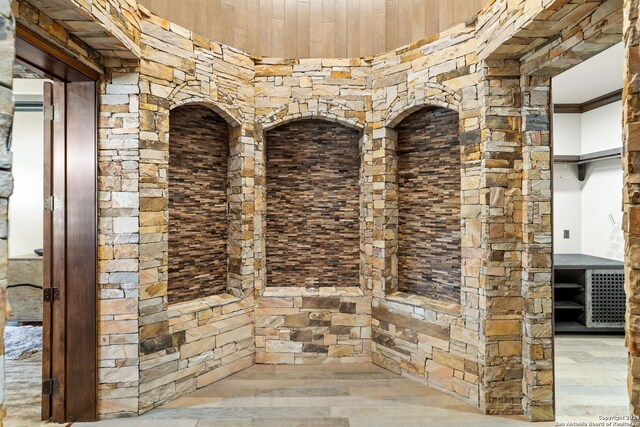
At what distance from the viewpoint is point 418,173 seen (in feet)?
10.0

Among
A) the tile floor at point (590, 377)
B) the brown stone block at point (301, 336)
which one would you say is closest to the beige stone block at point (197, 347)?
the brown stone block at point (301, 336)

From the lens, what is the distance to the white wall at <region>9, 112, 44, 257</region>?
482cm

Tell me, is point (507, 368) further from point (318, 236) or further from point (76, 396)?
point (76, 396)

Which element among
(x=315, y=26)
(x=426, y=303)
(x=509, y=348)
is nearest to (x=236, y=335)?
(x=426, y=303)

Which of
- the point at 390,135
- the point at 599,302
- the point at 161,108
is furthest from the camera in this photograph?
the point at 599,302

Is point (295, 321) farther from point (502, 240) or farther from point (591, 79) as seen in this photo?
point (591, 79)

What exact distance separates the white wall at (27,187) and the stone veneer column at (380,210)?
453cm

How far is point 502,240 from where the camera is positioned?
2416mm

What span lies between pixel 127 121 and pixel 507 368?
3.01 m

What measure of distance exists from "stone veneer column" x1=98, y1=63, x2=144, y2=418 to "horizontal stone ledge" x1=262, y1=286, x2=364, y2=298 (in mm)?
1130

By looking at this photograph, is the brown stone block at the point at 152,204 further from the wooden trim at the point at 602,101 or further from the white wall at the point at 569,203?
the wooden trim at the point at 602,101

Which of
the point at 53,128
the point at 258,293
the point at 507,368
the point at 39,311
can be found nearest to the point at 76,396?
the point at 258,293

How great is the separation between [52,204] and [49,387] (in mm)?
1167

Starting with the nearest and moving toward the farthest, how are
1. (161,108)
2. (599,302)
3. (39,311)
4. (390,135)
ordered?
1. (161,108)
2. (390,135)
3. (599,302)
4. (39,311)
